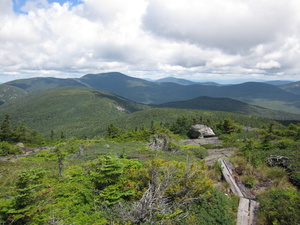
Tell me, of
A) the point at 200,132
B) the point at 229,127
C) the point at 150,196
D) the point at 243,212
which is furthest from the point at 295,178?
the point at 229,127

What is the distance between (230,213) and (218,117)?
13922 cm

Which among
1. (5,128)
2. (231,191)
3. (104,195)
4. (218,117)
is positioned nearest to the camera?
(104,195)

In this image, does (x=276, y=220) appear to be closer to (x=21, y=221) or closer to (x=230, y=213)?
(x=230, y=213)

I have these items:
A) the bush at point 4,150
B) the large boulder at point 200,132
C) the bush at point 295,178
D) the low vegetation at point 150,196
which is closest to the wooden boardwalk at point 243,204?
the low vegetation at point 150,196

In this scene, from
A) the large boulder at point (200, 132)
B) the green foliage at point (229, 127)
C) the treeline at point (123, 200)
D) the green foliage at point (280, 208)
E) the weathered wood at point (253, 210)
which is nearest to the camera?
the green foliage at point (280, 208)

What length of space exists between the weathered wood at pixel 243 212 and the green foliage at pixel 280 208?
1.84 ft

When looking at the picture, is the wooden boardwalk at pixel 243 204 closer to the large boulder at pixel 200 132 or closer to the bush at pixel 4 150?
the bush at pixel 4 150

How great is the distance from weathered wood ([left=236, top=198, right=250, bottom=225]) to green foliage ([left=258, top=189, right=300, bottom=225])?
0.56m

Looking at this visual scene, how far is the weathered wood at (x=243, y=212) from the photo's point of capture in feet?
24.2

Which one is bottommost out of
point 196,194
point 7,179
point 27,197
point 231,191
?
point 7,179

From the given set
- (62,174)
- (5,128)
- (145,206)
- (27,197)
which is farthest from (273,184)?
(5,128)

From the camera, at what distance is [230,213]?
7742 mm

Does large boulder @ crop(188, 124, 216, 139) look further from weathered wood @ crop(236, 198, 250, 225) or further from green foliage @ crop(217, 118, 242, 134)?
weathered wood @ crop(236, 198, 250, 225)

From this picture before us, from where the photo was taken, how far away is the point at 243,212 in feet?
25.8
